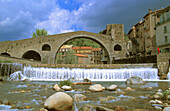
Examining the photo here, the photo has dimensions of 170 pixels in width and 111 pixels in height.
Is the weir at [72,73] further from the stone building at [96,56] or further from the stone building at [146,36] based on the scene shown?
the stone building at [96,56]

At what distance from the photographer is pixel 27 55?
108 feet

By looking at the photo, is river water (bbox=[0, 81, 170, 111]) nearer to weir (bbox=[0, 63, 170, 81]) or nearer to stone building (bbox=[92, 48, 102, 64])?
weir (bbox=[0, 63, 170, 81])

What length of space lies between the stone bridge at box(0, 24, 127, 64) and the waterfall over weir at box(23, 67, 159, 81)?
17.7m

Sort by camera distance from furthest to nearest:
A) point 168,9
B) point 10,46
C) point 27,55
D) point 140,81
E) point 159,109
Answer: point 27,55, point 10,46, point 168,9, point 140,81, point 159,109

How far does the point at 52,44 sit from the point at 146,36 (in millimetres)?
25667

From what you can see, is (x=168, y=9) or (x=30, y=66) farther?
(x=168, y=9)

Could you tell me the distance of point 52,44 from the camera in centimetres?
3108

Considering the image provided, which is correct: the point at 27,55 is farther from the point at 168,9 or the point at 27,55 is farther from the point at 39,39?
the point at 168,9

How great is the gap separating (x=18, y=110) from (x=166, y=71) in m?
14.1

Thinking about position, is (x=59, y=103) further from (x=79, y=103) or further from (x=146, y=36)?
(x=146, y=36)

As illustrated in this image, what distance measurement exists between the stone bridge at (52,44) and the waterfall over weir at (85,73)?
58.2 feet

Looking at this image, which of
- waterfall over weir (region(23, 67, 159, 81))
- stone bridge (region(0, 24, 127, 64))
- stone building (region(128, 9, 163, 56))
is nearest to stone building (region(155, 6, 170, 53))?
stone building (region(128, 9, 163, 56))

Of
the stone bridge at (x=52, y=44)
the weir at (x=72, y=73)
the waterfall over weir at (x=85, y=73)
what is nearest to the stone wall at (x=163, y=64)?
the weir at (x=72, y=73)

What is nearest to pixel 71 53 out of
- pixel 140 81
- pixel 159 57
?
pixel 159 57
